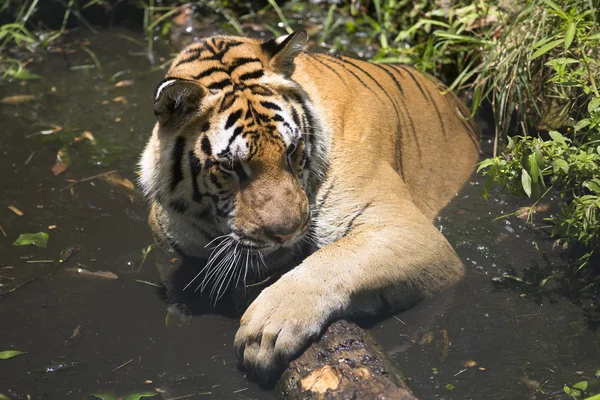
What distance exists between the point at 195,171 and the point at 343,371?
1181mm

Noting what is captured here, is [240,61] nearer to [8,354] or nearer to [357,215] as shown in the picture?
[357,215]

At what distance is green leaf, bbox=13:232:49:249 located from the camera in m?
4.40

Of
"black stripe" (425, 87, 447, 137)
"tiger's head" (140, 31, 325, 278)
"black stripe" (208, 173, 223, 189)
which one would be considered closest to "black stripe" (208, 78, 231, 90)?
"tiger's head" (140, 31, 325, 278)

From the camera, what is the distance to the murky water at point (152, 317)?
10.8 feet

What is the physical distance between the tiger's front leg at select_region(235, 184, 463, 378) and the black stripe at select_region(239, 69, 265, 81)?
85cm

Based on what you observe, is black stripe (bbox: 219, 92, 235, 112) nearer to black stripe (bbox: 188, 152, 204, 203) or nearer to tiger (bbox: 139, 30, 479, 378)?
tiger (bbox: 139, 30, 479, 378)

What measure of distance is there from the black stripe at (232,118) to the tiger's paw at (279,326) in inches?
29.1

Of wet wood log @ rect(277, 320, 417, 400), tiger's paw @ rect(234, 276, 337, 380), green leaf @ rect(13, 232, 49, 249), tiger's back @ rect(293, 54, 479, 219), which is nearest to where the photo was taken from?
wet wood log @ rect(277, 320, 417, 400)

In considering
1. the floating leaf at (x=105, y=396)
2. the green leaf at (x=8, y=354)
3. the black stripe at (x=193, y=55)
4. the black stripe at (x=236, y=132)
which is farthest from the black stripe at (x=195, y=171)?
the green leaf at (x=8, y=354)

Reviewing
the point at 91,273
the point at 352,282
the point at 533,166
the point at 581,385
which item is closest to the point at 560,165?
the point at 533,166

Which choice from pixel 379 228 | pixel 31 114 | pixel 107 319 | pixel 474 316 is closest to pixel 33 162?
pixel 31 114

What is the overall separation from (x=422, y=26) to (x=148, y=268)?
303 centimetres

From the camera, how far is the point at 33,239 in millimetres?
4438

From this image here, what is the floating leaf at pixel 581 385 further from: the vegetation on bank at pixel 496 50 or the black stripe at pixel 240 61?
the black stripe at pixel 240 61
